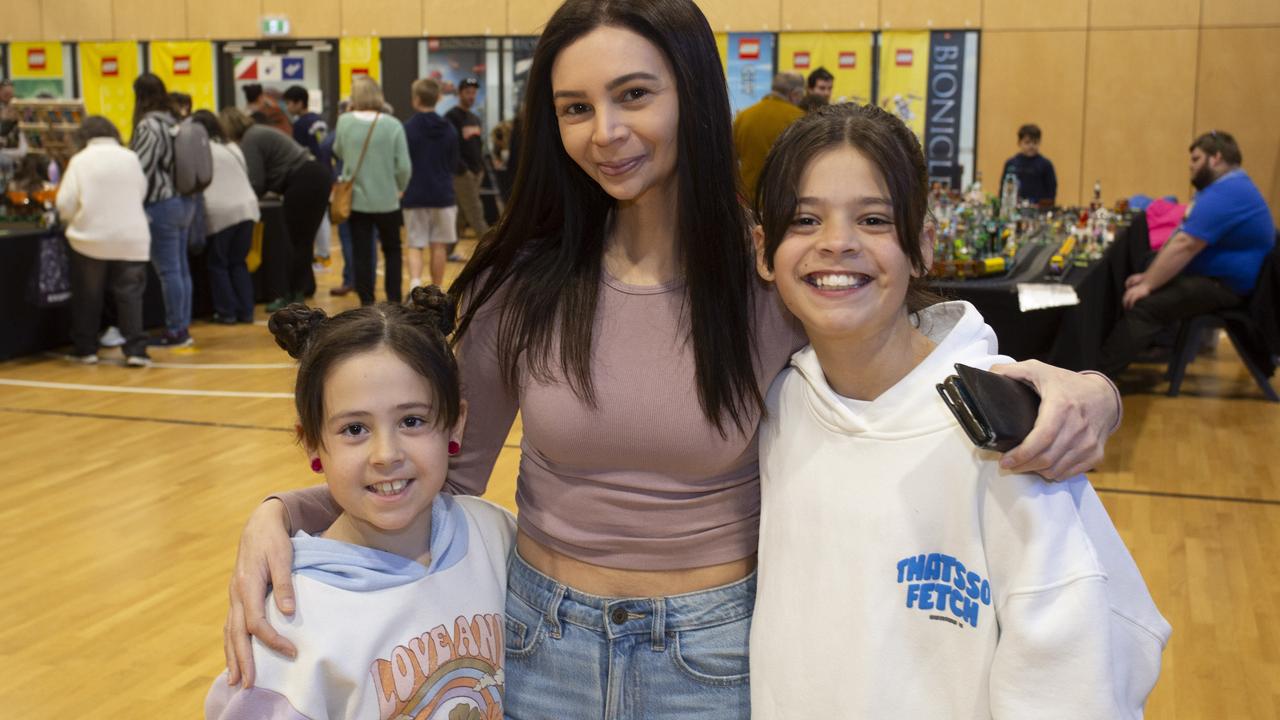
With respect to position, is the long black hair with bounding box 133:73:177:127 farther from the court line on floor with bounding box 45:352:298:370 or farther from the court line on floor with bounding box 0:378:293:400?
the court line on floor with bounding box 0:378:293:400

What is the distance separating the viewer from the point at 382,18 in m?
15.1

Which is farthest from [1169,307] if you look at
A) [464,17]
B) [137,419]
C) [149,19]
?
[149,19]

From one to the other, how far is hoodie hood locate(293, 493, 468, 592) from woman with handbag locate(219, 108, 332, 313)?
8.14 m

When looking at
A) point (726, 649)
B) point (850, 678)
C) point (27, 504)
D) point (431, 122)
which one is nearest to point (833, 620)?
point (850, 678)

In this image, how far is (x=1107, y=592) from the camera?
4.20 ft

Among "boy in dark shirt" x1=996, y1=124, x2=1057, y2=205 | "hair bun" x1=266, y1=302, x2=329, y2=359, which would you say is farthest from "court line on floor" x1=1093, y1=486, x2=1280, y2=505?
"boy in dark shirt" x1=996, y1=124, x2=1057, y2=205

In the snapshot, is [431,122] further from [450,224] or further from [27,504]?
[27,504]

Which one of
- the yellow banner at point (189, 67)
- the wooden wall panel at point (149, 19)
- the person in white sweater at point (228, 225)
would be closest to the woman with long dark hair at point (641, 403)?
the person in white sweater at point (228, 225)

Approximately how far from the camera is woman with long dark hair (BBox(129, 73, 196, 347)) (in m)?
7.48

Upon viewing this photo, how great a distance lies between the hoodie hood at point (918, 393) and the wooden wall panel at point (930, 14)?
494 inches

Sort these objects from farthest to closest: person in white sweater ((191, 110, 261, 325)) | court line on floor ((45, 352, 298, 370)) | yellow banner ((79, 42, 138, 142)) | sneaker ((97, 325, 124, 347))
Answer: yellow banner ((79, 42, 138, 142))
person in white sweater ((191, 110, 261, 325))
sneaker ((97, 325, 124, 347))
court line on floor ((45, 352, 298, 370))

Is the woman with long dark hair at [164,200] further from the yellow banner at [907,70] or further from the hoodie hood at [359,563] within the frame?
the yellow banner at [907,70]

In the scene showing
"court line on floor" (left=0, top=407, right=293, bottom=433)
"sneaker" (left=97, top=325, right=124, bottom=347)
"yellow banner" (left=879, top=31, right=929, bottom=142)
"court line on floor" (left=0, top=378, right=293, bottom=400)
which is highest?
"yellow banner" (left=879, top=31, right=929, bottom=142)

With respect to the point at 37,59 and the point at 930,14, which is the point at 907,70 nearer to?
the point at 930,14
